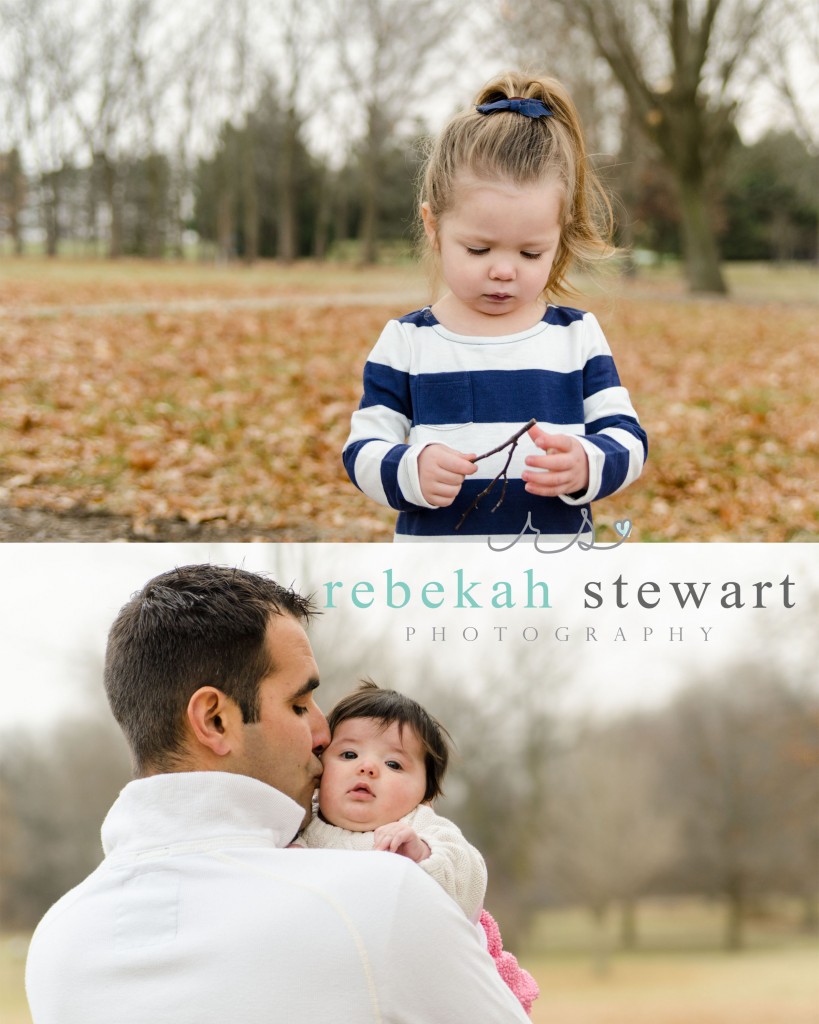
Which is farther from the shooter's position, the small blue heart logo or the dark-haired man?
the small blue heart logo

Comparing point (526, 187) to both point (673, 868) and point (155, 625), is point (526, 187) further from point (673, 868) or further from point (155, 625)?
point (673, 868)

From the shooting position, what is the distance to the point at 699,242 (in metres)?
9.82

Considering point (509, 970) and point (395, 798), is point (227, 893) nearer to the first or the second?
point (395, 798)

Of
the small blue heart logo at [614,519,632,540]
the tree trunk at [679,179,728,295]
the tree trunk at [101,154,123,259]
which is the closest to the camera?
the small blue heart logo at [614,519,632,540]

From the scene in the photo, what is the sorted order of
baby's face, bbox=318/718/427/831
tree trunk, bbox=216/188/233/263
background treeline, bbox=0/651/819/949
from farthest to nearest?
tree trunk, bbox=216/188/233/263, background treeline, bbox=0/651/819/949, baby's face, bbox=318/718/427/831

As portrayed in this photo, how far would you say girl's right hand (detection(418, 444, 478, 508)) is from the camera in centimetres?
157

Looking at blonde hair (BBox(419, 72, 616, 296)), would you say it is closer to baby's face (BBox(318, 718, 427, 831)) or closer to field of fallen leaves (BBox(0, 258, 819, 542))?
field of fallen leaves (BBox(0, 258, 819, 542))

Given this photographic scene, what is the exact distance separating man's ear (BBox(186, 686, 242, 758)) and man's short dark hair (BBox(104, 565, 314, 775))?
0.01m

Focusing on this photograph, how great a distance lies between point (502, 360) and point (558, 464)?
203mm

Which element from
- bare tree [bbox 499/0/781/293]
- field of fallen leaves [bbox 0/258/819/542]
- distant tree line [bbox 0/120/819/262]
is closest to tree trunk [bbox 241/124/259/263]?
distant tree line [bbox 0/120/819/262]

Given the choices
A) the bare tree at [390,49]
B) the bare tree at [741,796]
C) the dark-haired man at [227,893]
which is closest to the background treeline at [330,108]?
the bare tree at [390,49]

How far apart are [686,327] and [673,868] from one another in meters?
5.89

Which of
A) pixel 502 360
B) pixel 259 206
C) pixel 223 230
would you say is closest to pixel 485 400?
pixel 502 360

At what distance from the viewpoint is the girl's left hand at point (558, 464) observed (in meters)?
1.56
